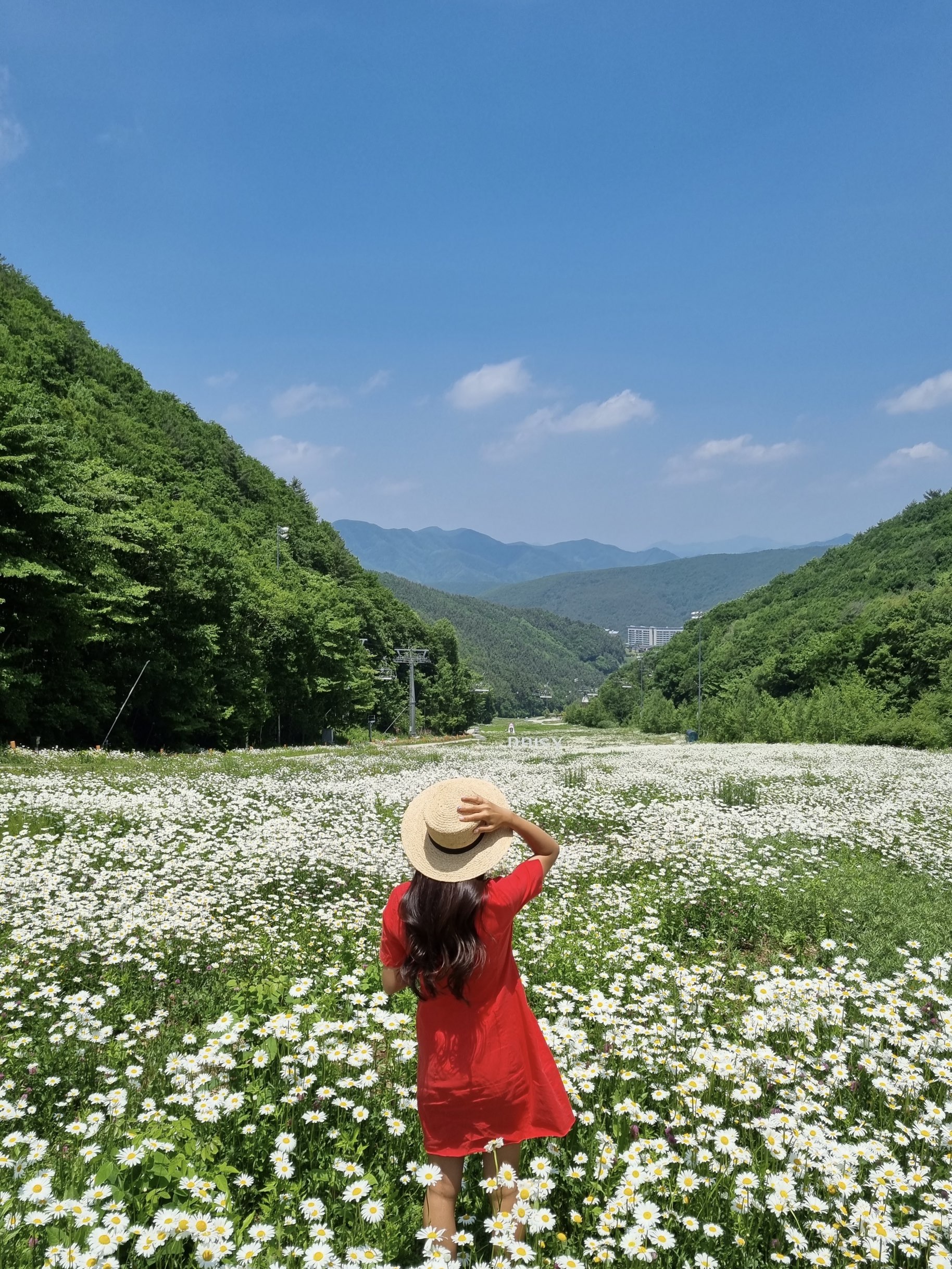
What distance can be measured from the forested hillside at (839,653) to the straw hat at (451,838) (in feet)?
132

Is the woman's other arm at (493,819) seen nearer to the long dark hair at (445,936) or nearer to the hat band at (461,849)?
the hat band at (461,849)

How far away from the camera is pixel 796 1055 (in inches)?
176

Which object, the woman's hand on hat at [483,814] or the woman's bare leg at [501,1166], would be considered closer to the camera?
the woman's hand on hat at [483,814]

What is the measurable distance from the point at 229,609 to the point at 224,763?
18329mm

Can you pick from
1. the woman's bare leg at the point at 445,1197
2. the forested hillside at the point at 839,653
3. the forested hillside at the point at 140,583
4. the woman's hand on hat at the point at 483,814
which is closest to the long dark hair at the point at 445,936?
the woman's hand on hat at the point at 483,814

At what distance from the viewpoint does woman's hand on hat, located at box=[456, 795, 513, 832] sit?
2936mm

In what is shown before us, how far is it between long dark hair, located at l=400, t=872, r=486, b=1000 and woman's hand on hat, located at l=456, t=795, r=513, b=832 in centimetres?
25

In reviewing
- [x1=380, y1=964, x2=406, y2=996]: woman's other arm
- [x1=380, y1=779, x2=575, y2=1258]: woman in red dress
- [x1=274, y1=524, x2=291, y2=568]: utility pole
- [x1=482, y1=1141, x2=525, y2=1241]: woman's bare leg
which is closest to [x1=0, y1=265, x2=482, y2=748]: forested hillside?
[x1=274, y1=524, x2=291, y2=568]: utility pole

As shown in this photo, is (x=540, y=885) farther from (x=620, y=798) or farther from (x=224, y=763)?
(x=224, y=763)

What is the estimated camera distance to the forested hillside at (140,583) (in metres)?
23.0

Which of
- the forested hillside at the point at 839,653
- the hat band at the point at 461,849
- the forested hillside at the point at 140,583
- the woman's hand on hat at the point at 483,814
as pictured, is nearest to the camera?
the woman's hand on hat at the point at 483,814

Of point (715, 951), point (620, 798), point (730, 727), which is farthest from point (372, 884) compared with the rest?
point (730, 727)

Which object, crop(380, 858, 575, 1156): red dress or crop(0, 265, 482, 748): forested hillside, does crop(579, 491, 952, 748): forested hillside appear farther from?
crop(380, 858, 575, 1156): red dress

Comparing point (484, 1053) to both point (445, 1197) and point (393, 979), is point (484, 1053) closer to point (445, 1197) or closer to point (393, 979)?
A: point (393, 979)
